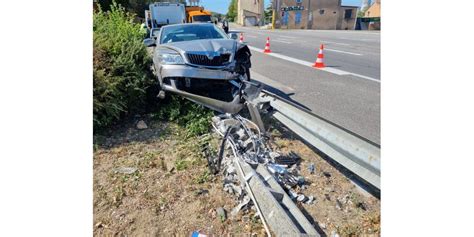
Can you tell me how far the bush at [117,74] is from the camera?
13.2ft

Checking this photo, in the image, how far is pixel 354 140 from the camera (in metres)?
2.43

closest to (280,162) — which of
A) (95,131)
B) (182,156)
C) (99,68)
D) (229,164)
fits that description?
(229,164)

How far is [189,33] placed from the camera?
593 centimetres

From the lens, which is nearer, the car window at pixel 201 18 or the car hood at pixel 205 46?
the car hood at pixel 205 46

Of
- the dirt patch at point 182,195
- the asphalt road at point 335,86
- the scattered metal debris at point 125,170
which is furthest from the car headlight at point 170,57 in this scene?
the asphalt road at point 335,86

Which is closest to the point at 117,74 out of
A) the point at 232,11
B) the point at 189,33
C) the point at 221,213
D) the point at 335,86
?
the point at 189,33

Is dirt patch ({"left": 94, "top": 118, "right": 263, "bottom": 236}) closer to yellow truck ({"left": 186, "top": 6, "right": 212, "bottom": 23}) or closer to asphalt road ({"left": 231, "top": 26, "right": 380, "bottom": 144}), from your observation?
asphalt road ({"left": 231, "top": 26, "right": 380, "bottom": 144})

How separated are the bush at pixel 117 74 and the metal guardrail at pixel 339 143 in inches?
97.5

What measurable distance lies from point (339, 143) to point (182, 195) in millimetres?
1535

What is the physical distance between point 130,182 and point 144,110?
6.66ft

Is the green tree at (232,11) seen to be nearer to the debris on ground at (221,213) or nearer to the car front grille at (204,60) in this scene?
the car front grille at (204,60)

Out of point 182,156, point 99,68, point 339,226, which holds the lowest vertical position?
point 339,226

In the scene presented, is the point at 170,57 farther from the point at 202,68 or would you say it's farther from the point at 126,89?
the point at 126,89

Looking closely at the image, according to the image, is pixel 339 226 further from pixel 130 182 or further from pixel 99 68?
pixel 99 68
